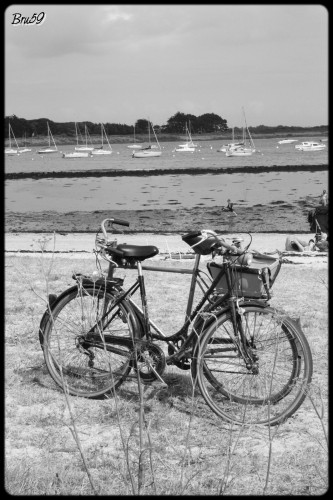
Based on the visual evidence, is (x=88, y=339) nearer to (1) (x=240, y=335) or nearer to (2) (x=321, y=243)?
(1) (x=240, y=335)

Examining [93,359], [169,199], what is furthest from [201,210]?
[93,359]

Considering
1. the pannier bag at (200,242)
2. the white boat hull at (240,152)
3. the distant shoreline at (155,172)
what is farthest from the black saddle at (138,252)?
the white boat hull at (240,152)

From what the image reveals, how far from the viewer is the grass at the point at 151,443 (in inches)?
135

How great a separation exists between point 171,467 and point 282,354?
99 centimetres

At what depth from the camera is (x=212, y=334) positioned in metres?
4.11

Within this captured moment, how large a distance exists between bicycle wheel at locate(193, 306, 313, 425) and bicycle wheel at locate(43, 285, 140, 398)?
0.47 m

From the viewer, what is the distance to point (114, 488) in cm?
341

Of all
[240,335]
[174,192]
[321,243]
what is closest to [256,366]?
[240,335]

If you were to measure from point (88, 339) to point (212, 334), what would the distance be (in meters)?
0.84

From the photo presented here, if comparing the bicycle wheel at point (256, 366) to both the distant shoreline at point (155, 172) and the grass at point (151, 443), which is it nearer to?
the grass at point (151, 443)

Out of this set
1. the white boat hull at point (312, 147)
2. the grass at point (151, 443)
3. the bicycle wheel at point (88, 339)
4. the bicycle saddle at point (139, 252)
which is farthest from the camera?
the white boat hull at point (312, 147)

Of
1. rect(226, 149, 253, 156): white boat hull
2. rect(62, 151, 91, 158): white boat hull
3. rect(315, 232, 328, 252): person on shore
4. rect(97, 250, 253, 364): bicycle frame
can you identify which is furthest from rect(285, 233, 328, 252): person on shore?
rect(62, 151, 91, 158): white boat hull

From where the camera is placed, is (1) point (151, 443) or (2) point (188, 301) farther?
(2) point (188, 301)

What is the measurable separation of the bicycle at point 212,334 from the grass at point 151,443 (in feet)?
0.48
